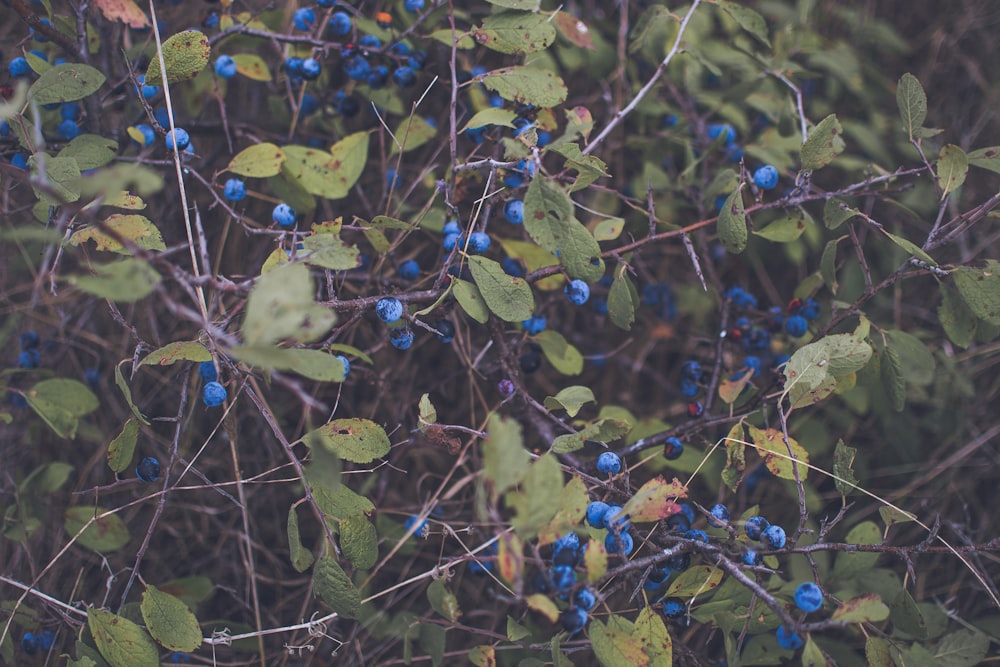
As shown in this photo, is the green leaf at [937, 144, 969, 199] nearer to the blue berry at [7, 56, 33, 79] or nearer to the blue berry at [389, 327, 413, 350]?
A: the blue berry at [389, 327, 413, 350]

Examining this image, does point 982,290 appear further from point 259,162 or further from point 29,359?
point 29,359

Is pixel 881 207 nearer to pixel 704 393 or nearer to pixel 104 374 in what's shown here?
pixel 704 393

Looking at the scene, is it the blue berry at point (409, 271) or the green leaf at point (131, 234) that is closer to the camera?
the green leaf at point (131, 234)

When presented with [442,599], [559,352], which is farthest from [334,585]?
[559,352]

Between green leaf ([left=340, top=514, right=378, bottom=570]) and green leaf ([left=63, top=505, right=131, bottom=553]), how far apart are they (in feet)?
1.95

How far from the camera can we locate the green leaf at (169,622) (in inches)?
58.3

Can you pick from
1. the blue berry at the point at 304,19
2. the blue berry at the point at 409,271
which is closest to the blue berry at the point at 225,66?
the blue berry at the point at 304,19

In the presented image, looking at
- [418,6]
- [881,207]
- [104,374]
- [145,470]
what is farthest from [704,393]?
[104,374]

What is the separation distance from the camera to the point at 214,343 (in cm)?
132

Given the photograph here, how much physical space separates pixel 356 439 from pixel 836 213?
3.63 ft

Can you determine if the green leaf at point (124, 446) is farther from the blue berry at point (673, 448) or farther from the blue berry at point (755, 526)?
the blue berry at point (755, 526)

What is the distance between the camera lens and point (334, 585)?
1.44m

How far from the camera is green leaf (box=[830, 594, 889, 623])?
1150 millimetres

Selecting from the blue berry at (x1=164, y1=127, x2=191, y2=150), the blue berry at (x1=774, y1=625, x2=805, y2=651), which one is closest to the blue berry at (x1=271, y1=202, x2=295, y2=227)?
the blue berry at (x1=164, y1=127, x2=191, y2=150)
